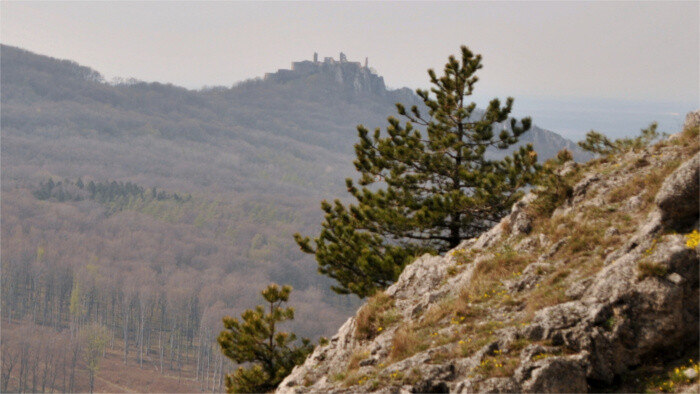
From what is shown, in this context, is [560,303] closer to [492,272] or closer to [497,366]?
[497,366]

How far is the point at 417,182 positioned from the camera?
24188 millimetres

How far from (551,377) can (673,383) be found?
5.16 feet

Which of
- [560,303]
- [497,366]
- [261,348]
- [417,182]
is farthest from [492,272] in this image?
[417,182]

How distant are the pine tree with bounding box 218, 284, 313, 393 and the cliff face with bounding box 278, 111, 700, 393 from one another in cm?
361

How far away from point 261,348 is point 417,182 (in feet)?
31.5

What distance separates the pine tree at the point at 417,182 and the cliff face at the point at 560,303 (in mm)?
8277

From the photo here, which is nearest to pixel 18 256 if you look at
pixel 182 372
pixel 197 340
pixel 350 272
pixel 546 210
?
pixel 197 340

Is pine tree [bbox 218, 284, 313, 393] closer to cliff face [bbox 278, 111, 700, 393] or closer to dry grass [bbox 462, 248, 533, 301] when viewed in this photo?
cliff face [bbox 278, 111, 700, 393]

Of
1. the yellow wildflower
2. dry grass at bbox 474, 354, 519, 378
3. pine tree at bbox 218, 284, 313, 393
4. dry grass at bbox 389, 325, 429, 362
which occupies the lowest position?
pine tree at bbox 218, 284, 313, 393

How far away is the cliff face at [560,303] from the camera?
9.05 meters

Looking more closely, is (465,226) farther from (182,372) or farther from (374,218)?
(182,372)

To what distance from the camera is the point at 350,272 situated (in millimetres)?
24109

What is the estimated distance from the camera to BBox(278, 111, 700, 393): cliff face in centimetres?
905

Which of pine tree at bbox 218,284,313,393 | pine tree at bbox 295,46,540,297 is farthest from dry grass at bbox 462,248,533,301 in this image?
pine tree at bbox 295,46,540,297
